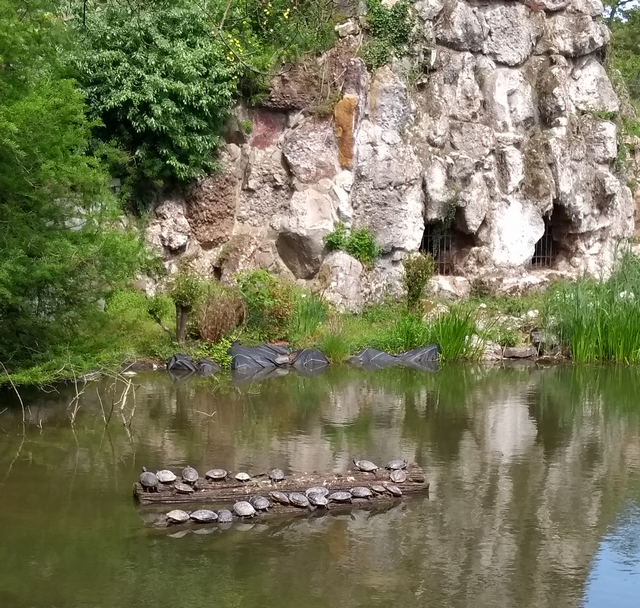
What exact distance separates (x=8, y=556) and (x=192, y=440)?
3598 millimetres

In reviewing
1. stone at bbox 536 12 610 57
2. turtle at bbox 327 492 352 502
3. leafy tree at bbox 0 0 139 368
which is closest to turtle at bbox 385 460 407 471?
turtle at bbox 327 492 352 502

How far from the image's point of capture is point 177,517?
7.61 metres

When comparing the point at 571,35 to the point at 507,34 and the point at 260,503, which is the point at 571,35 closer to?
the point at 507,34

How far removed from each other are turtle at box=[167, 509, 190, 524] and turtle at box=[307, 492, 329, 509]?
1.10m

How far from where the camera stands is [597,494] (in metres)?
8.83

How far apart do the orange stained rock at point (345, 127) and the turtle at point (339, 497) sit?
1262 centimetres

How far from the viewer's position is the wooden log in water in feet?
26.6

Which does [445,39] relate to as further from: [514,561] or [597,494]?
[514,561]

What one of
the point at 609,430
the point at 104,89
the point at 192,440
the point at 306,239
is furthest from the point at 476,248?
the point at 192,440

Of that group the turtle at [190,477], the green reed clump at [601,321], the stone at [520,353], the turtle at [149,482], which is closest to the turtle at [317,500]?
the turtle at [190,477]

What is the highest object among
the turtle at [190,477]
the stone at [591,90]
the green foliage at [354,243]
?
the stone at [591,90]

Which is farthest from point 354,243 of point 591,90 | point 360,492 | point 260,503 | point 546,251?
point 260,503

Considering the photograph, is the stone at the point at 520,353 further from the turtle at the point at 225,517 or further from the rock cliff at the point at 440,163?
the turtle at the point at 225,517

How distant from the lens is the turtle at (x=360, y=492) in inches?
327
